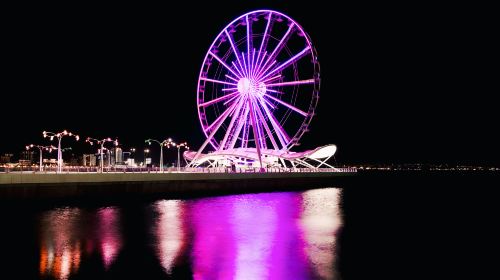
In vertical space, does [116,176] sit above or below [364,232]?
above

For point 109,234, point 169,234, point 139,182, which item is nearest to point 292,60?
point 139,182

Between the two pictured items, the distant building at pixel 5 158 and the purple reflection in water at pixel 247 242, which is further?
the distant building at pixel 5 158

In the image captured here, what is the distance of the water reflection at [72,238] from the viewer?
14.8m

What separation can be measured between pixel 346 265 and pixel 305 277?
231 centimetres

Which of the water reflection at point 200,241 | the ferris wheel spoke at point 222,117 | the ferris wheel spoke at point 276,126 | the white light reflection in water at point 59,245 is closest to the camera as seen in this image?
the white light reflection in water at point 59,245

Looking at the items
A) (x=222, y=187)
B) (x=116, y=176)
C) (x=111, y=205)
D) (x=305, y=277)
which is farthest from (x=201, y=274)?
(x=222, y=187)

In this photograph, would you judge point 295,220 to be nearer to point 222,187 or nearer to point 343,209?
point 343,209

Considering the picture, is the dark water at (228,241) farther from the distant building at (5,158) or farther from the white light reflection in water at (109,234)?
the distant building at (5,158)

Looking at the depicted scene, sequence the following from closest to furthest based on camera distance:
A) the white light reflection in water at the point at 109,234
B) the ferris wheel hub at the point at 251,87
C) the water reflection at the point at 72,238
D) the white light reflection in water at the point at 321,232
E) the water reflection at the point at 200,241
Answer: the water reflection at the point at 200,241 → the water reflection at the point at 72,238 → the white light reflection in water at the point at 321,232 → the white light reflection in water at the point at 109,234 → the ferris wheel hub at the point at 251,87

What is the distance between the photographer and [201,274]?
13.9 meters

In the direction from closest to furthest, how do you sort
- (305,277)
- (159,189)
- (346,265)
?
(305,277) < (346,265) < (159,189)

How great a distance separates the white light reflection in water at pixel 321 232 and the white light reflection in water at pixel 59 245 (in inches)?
287

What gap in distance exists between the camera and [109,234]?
20812 millimetres

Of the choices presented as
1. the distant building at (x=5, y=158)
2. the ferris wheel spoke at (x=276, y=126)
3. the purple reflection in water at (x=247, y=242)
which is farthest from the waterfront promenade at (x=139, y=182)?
the distant building at (x=5, y=158)
